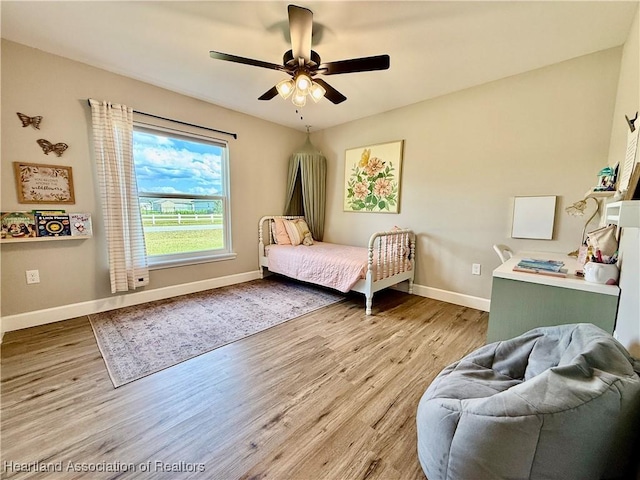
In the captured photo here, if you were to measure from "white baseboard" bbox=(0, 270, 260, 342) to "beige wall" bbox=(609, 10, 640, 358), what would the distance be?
3.71 metres

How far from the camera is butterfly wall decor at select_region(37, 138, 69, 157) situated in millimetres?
2311

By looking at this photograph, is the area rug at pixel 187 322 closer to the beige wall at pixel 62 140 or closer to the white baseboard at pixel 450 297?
the beige wall at pixel 62 140

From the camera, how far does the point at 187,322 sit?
2510mm

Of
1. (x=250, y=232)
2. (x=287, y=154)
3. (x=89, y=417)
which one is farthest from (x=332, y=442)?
(x=287, y=154)

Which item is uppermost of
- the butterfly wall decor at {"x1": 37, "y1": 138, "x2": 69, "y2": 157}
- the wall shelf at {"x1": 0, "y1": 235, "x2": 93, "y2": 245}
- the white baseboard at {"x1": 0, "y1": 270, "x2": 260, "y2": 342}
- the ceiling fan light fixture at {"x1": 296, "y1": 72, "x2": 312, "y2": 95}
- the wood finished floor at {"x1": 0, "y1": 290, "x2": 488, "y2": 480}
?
the ceiling fan light fixture at {"x1": 296, "y1": 72, "x2": 312, "y2": 95}

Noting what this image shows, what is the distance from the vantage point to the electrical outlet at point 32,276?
233cm

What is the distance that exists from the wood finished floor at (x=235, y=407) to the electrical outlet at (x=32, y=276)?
0.42m

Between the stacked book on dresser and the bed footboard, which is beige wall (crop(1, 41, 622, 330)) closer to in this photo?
the bed footboard

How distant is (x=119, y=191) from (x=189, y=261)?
1.08m

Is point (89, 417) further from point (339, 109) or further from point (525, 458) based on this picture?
point (339, 109)

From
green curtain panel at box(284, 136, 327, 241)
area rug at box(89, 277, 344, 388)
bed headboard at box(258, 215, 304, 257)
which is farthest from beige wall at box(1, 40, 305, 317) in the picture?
green curtain panel at box(284, 136, 327, 241)

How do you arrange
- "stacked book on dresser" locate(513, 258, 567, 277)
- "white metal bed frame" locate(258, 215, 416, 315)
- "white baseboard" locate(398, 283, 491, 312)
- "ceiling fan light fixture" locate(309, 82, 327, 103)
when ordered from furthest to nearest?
"white baseboard" locate(398, 283, 491, 312) < "white metal bed frame" locate(258, 215, 416, 315) < "ceiling fan light fixture" locate(309, 82, 327, 103) < "stacked book on dresser" locate(513, 258, 567, 277)

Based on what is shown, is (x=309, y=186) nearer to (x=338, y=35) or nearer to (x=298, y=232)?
(x=298, y=232)

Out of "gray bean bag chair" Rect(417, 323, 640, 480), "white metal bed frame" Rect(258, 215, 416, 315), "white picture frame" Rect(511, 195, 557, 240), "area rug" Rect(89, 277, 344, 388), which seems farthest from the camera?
"white metal bed frame" Rect(258, 215, 416, 315)
